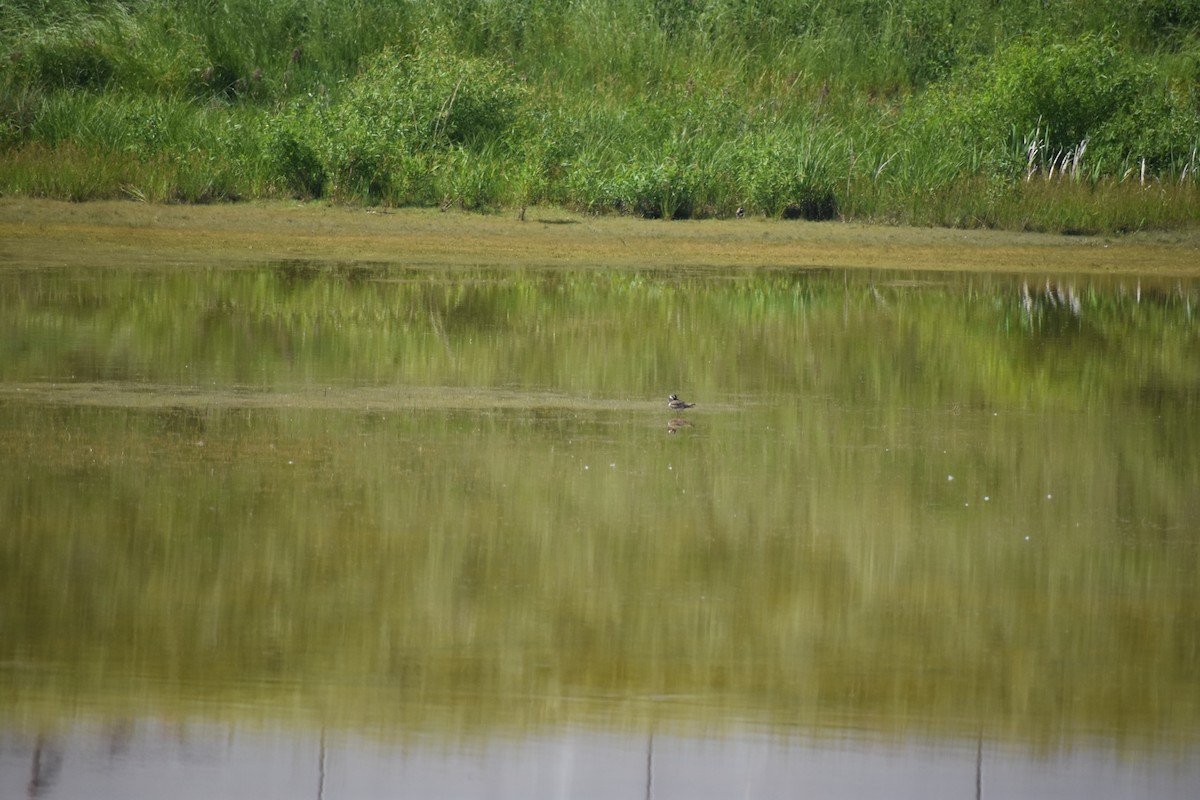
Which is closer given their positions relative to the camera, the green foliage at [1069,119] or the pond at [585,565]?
the pond at [585,565]

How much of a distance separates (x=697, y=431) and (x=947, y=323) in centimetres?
525

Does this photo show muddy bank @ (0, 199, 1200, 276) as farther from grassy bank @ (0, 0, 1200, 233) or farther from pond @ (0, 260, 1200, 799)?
pond @ (0, 260, 1200, 799)

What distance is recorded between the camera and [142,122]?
20.1 m

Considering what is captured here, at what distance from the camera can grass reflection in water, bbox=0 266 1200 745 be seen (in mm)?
5574

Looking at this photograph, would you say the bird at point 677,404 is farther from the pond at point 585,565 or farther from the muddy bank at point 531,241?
the muddy bank at point 531,241

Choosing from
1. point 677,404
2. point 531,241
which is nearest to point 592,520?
point 677,404

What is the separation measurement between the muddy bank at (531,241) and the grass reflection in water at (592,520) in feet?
12.4

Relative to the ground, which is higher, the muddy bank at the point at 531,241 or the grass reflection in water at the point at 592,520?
the muddy bank at the point at 531,241

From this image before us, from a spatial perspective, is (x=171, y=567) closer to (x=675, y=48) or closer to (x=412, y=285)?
(x=412, y=285)

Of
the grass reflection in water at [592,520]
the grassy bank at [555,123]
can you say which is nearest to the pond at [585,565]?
the grass reflection in water at [592,520]

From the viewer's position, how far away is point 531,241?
18281 mm

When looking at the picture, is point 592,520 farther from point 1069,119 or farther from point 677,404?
point 1069,119

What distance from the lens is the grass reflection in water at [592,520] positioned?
5.57m

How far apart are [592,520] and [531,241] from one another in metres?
11.1
